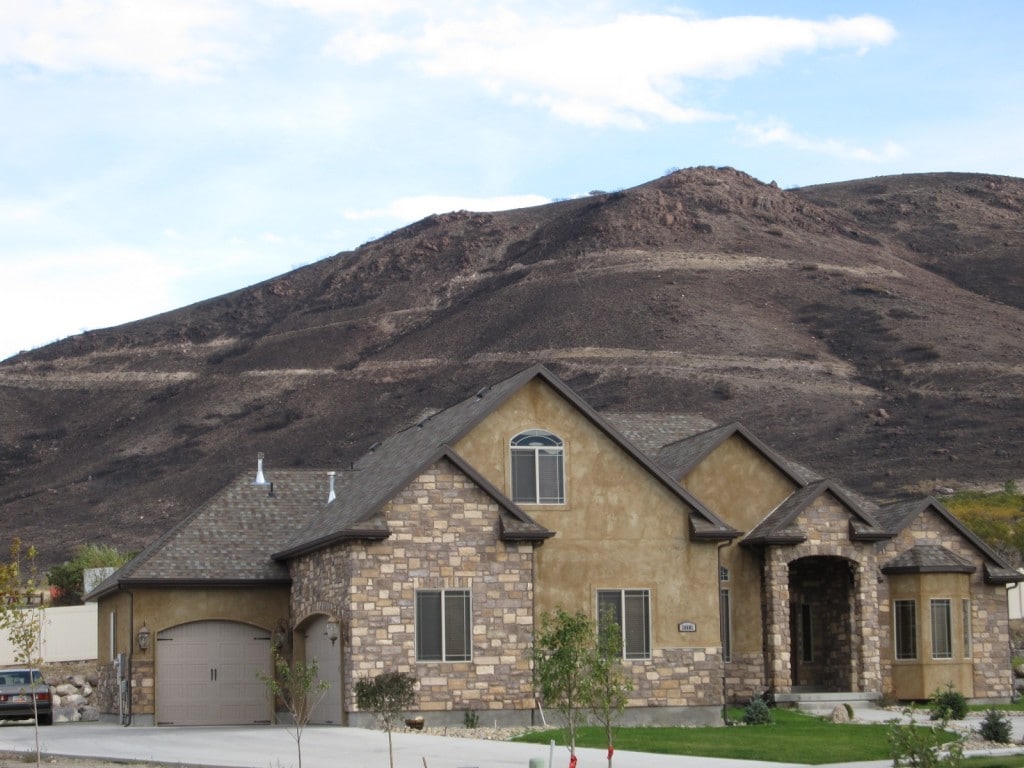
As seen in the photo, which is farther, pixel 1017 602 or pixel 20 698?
pixel 1017 602

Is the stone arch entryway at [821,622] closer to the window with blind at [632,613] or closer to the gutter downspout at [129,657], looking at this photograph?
the window with blind at [632,613]

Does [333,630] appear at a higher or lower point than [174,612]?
lower

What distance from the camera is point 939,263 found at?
448 feet

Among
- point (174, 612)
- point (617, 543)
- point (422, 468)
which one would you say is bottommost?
point (174, 612)

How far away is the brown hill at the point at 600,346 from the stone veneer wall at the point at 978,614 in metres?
45.3

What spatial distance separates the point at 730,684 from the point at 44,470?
302 feet

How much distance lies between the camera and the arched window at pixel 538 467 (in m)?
30.3

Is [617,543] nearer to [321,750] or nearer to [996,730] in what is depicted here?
[996,730]

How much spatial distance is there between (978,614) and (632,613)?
9.70 meters

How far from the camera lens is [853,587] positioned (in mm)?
33781

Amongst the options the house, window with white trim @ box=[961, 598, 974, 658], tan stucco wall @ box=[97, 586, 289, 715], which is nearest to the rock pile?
the house

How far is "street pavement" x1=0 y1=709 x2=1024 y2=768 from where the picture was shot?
21688 millimetres

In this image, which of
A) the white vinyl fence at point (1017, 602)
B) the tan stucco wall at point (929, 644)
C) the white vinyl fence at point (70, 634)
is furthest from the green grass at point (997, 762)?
the white vinyl fence at point (70, 634)

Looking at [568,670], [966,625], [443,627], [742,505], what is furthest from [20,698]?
[966,625]
